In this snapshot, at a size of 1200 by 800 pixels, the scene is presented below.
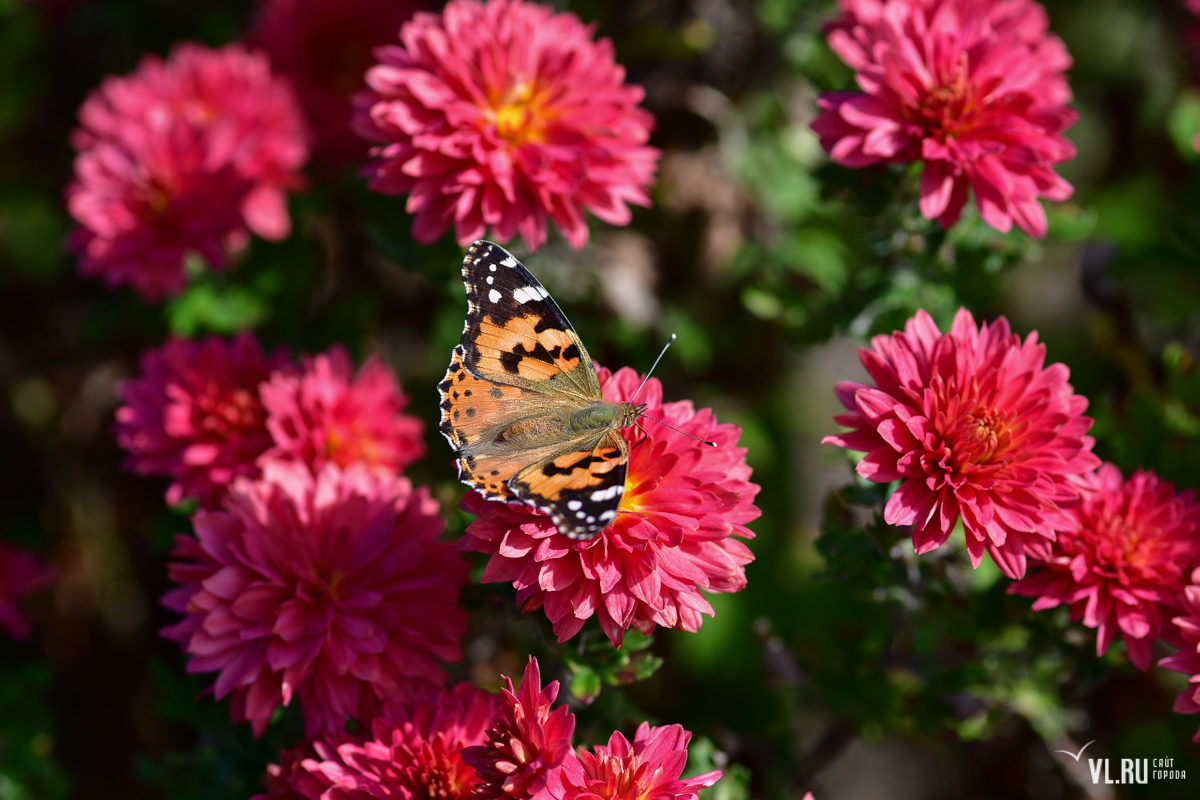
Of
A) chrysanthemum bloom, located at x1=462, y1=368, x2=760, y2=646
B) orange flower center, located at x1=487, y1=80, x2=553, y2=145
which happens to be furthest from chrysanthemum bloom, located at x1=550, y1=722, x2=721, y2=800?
orange flower center, located at x1=487, y1=80, x2=553, y2=145

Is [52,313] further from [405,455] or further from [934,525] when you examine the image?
[934,525]

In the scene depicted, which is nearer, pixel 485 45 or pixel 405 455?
pixel 485 45

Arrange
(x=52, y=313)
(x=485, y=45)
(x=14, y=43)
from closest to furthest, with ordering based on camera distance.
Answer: (x=485, y=45) < (x=14, y=43) < (x=52, y=313)

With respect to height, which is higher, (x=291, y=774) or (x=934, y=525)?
(x=934, y=525)

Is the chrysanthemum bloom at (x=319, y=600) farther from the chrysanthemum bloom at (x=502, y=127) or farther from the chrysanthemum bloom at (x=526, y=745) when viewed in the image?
the chrysanthemum bloom at (x=502, y=127)

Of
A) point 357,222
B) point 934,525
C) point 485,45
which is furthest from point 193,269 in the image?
point 934,525
